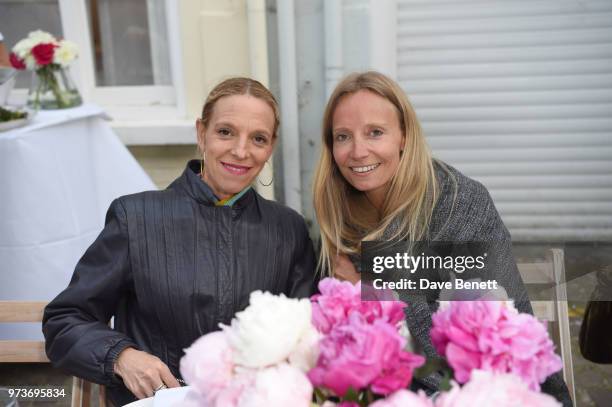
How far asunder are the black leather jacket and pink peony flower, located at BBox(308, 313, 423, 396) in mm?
887

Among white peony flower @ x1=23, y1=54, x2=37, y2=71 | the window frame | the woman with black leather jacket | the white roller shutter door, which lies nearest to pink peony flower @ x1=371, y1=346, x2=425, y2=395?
the woman with black leather jacket

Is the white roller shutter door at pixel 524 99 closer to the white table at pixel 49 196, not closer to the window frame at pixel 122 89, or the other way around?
the window frame at pixel 122 89

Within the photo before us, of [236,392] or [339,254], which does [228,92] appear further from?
[236,392]

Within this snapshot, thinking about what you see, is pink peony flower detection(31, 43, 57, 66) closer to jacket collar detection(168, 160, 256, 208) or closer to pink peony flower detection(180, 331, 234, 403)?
jacket collar detection(168, 160, 256, 208)

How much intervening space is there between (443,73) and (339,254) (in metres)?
2.08

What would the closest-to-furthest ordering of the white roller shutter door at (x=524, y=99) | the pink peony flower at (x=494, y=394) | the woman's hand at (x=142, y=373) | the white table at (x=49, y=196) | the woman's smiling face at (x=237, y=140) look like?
the pink peony flower at (x=494, y=394)
the woman's hand at (x=142, y=373)
the woman's smiling face at (x=237, y=140)
the white table at (x=49, y=196)
the white roller shutter door at (x=524, y=99)

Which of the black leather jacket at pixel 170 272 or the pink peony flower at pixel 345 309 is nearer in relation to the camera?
the pink peony flower at pixel 345 309

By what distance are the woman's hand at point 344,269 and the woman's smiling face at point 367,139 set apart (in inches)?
8.3

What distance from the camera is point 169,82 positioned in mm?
3760

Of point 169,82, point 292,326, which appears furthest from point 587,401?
point 169,82

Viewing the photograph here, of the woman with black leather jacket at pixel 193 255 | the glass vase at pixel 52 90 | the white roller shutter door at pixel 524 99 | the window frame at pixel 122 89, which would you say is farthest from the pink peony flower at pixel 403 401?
the window frame at pixel 122 89

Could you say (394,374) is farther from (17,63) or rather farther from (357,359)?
(17,63)

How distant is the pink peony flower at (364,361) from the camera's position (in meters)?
0.65

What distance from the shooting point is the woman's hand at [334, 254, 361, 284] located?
67.0 inches
